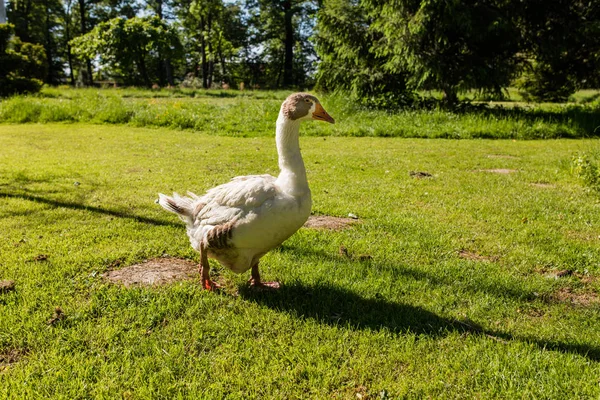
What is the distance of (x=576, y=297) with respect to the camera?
3523 mm

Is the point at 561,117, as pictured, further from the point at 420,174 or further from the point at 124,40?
the point at 124,40

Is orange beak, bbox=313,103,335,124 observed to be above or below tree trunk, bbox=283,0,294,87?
below

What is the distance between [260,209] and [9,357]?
1827mm

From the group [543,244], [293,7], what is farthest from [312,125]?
[293,7]

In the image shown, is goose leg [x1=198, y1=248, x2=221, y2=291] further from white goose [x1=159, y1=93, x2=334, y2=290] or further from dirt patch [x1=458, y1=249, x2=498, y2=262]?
dirt patch [x1=458, y1=249, x2=498, y2=262]

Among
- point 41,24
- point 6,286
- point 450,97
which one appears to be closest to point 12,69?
point 450,97

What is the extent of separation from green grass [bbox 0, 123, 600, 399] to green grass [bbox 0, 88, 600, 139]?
20.6 ft

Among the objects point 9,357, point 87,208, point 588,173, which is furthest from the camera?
point 588,173

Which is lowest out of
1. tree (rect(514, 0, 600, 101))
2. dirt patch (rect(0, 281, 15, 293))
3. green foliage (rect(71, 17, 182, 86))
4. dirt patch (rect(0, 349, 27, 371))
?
dirt patch (rect(0, 349, 27, 371))

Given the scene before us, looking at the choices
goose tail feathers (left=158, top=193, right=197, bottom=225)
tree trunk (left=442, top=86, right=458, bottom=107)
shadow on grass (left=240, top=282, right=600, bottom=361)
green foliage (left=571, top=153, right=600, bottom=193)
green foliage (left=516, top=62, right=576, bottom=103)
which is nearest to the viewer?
shadow on grass (left=240, top=282, right=600, bottom=361)

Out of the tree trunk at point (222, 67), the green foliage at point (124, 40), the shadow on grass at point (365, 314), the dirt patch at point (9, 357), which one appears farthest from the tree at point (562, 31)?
the tree trunk at point (222, 67)

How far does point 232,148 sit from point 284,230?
24.5 ft

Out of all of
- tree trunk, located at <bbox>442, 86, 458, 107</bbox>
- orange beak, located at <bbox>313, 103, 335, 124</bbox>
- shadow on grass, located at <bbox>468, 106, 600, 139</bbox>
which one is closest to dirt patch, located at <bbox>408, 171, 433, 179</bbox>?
orange beak, located at <bbox>313, 103, 335, 124</bbox>

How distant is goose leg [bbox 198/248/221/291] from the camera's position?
136 inches
